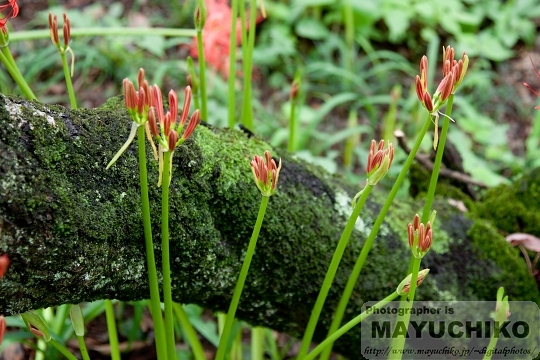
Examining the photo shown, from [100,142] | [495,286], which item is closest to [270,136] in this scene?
[495,286]

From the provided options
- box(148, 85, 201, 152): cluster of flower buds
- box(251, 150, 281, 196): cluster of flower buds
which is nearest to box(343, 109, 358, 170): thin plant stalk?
box(251, 150, 281, 196): cluster of flower buds

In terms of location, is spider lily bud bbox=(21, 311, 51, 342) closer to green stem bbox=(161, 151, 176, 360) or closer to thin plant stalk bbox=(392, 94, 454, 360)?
green stem bbox=(161, 151, 176, 360)

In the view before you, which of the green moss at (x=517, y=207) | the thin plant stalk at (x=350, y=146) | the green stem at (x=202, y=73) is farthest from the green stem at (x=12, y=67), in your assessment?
the thin plant stalk at (x=350, y=146)

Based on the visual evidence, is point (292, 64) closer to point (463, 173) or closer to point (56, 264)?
point (463, 173)

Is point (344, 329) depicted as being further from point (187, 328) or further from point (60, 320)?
point (60, 320)

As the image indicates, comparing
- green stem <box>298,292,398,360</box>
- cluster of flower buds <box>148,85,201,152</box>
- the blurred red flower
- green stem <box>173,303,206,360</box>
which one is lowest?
green stem <box>173,303,206,360</box>

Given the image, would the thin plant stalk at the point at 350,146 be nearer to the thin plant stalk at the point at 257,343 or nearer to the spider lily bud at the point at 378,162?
the thin plant stalk at the point at 257,343

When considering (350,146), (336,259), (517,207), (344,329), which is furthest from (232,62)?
(350,146)
